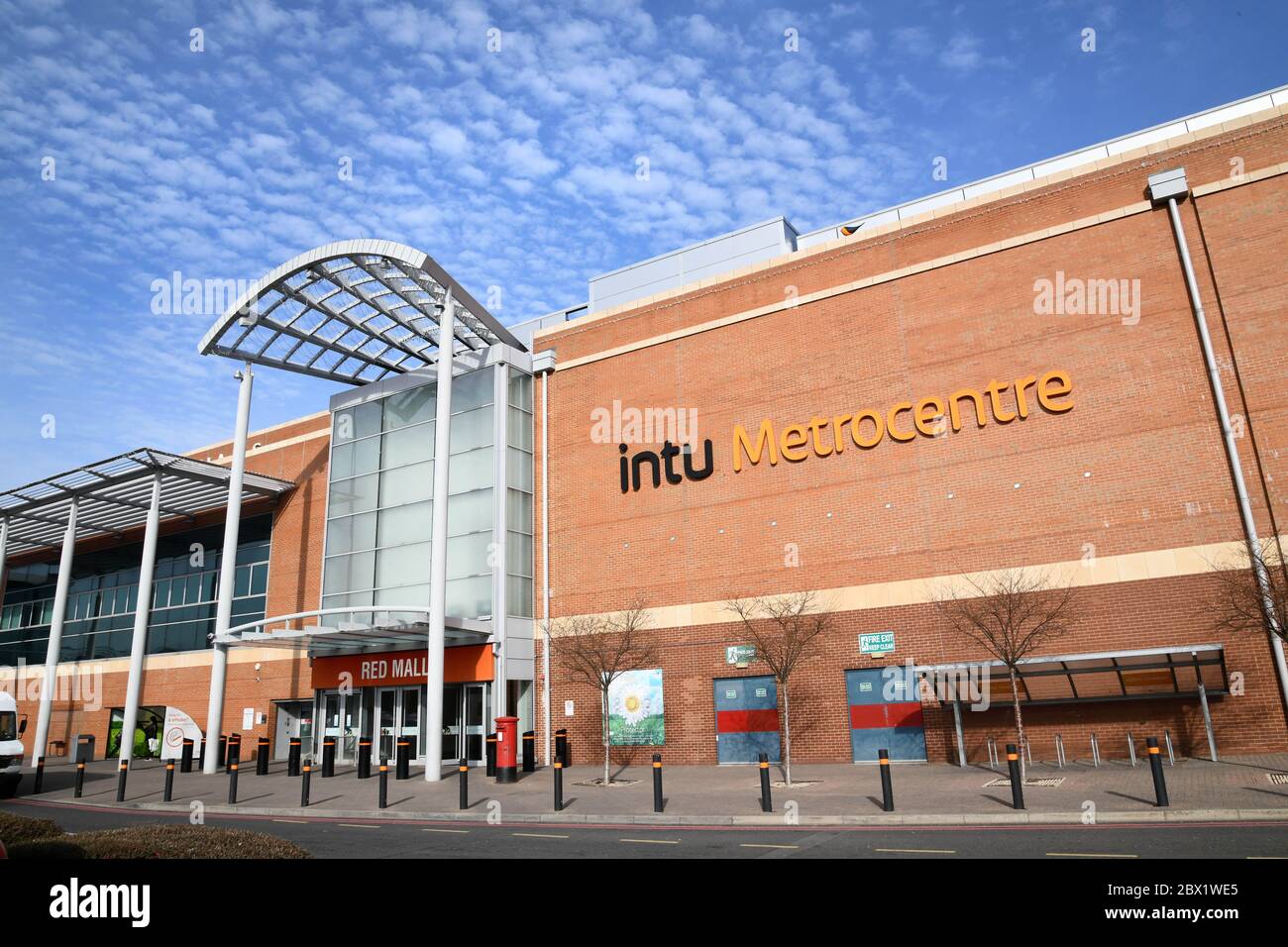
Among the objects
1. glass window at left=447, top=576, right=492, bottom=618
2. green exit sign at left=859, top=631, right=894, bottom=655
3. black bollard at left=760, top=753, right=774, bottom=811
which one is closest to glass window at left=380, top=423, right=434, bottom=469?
glass window at left=447, top=576, right=492, bottom=618

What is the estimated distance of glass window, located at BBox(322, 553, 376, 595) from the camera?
2988cm

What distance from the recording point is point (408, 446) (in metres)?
30.3

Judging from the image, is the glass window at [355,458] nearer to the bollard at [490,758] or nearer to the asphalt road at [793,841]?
the bollard at [490,758]

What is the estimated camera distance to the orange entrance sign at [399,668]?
85.1 feet

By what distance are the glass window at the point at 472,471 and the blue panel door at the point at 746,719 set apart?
10.2 metres

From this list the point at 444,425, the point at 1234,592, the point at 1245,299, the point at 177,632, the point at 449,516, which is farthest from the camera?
the point at 177,632

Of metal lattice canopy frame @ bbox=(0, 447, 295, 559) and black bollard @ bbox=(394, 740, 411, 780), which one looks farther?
metal lattice canopy frame @ bbox=(0, 447, 295, 559)

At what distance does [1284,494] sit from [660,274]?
2092cm

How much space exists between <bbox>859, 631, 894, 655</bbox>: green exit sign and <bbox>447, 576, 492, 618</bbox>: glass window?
1128cm

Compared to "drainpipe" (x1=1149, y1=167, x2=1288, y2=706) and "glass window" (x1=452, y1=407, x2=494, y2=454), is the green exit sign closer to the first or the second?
"drainpipe" (x1=1149, y1=167, x2=1288, y2=706)

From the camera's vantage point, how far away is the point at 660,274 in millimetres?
32438

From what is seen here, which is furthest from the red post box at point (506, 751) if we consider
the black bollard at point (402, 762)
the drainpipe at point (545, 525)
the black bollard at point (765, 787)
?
the black bollard at point (765, 787)
